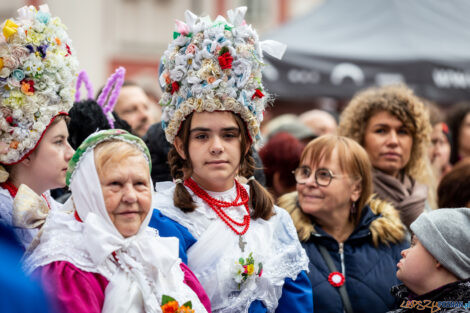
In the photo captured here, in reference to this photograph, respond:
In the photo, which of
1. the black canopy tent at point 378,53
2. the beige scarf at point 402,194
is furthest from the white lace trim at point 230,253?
the black canopy tent at point 378,53

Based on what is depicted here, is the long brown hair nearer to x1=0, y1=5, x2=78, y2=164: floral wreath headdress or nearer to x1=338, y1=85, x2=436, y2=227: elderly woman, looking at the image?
x1=0, y1=5, x2=78, y2=164: floral wreath headdress

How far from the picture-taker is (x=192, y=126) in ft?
11.7

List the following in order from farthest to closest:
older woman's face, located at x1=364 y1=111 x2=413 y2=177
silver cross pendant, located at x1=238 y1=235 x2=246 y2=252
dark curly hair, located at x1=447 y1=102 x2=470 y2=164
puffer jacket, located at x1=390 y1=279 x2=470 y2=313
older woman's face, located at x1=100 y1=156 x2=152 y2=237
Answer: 1. dark curly hair, located at x1=447 y1=102 x2=470 y2=164
2. older woman's face, located at x1=364 y1=111 x2=413 y2=177
3. silver cross pendant, located at x1=238 y1=235 x2=246 y2=252
4. puffer jacket, located at x1=390 y1=279 x2=470 y2=313
5. older woman's face, located at x1=100 y1=156 x2=152 y2=237

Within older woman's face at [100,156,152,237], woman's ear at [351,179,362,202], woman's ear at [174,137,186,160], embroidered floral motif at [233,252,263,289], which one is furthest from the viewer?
woman's ear at [351,179,362,202]

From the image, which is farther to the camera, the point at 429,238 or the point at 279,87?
the point at 279,87

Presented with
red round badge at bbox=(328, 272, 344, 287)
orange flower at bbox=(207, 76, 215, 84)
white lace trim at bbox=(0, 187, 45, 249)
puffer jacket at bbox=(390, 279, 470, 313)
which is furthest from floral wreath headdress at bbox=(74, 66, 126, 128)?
puffer jacket at bbox=(390, 279, 470, 313)

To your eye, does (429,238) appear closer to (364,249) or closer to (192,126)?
(364,249)

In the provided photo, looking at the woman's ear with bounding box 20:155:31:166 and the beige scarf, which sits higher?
the woman's ear with bounding box 20:155:31:166

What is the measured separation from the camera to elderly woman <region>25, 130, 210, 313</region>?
275 cm

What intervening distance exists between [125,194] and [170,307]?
1.75 feet

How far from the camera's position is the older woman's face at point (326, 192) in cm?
427

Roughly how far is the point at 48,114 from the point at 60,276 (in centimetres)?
118

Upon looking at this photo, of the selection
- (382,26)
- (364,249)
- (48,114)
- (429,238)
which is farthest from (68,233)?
(382,26)

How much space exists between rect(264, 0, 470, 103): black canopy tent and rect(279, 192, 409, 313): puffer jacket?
3858 millimetres
